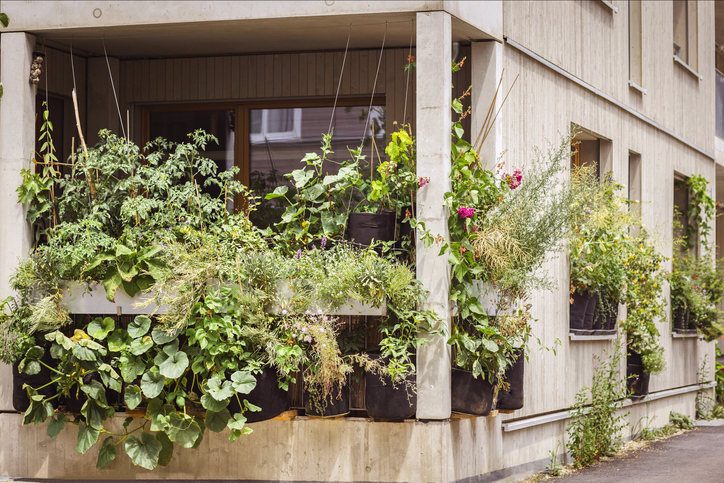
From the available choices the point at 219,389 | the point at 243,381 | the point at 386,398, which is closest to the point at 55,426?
the point at 219,389

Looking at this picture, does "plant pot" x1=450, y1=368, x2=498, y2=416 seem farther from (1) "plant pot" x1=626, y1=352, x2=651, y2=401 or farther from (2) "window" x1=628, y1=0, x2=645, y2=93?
(2) "window" x1=628, y1=0, x2=645, y2=93

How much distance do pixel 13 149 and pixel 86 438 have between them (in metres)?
2.54

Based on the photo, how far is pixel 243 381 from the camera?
19.3 feet

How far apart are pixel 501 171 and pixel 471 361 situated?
179cm

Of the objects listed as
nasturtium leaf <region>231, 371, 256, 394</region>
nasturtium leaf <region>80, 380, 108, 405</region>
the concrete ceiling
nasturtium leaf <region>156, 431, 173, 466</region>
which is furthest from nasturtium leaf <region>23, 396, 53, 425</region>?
the concrete ceiling

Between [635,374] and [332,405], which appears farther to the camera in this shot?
[635,374]

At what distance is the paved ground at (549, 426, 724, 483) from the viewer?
758cm

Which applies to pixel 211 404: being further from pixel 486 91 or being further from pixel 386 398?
pixel 486 91

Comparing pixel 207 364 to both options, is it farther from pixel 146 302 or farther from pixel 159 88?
pixel 159 88

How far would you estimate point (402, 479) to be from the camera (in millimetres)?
6305

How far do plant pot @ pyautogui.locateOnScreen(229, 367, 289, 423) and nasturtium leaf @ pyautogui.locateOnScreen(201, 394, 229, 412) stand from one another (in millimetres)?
183

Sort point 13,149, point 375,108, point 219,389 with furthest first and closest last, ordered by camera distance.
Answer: point 375,108 < point 13,149 < point 219,389

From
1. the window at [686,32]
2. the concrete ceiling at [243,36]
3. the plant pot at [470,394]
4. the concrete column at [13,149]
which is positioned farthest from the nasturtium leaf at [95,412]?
the window at [686,32]

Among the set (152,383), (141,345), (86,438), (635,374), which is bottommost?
(86,438)
